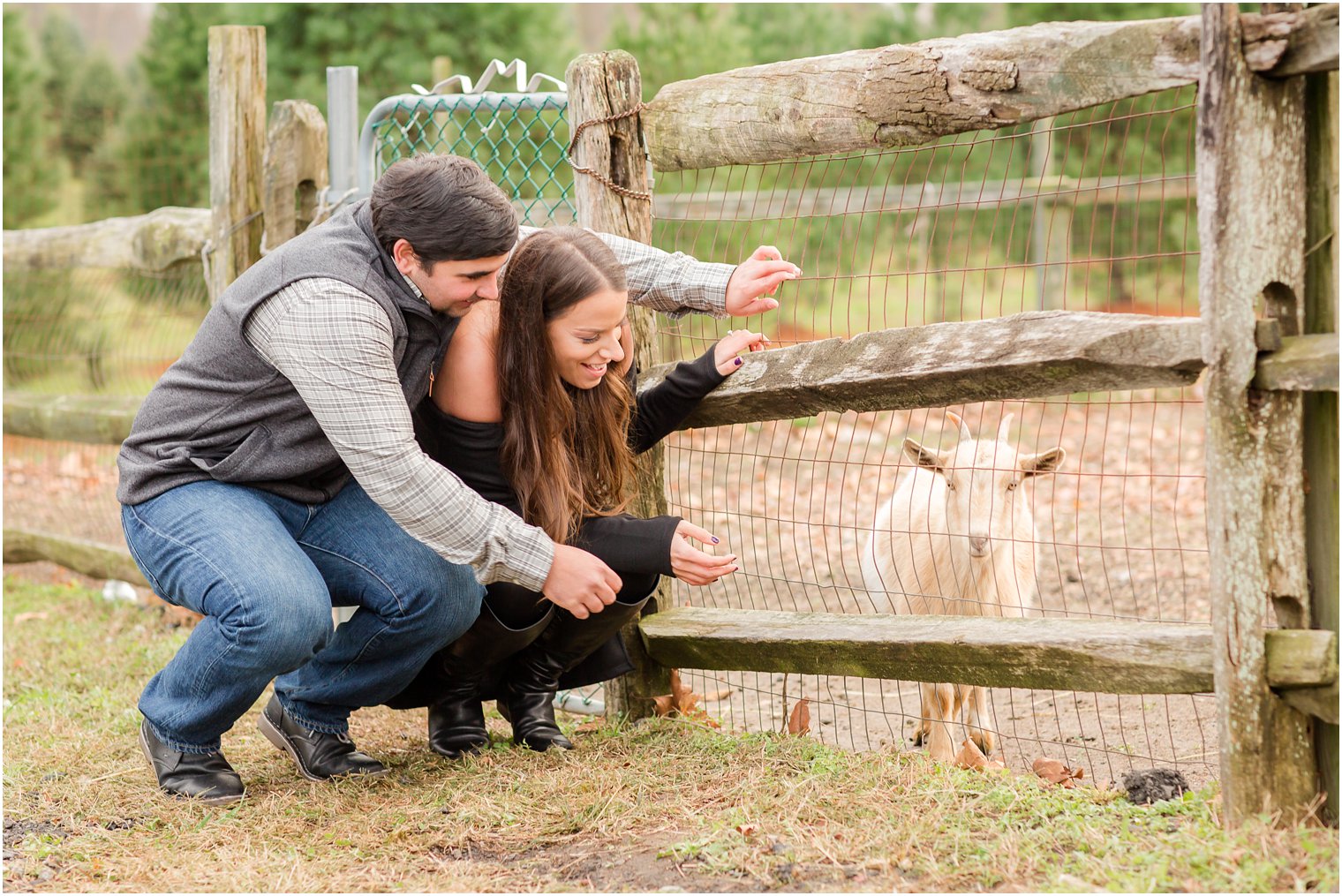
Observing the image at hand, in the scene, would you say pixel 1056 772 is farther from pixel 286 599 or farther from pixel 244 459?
pixel 244 459

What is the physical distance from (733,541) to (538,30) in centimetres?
687

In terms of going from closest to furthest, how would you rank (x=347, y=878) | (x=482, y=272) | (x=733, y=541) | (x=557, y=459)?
(x=347, y=878)
(x=482, y=272)
(x=557, y=459)
(x=733, y=541)

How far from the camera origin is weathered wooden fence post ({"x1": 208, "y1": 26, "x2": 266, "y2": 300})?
5.30 meters

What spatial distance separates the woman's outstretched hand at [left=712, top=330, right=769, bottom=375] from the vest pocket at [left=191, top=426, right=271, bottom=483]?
1.29 meters

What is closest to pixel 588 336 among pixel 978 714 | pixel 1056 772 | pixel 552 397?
pixel 552 397

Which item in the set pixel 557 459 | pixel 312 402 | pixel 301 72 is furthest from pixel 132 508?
pixel 301 72

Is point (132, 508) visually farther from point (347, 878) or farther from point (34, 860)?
point (347, 878)

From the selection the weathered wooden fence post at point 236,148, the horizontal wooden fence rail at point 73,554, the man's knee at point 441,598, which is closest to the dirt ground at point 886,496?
the horizontal wooden fence rail at point 73,554

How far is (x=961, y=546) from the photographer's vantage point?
464cm

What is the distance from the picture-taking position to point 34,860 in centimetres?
308

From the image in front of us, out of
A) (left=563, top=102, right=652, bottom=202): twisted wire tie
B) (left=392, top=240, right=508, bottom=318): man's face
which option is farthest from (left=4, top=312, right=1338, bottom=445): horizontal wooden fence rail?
(left=392, top=240, right=508, bottom=318): man's face

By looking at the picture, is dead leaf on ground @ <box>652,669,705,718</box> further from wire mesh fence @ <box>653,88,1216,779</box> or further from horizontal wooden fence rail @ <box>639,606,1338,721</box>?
wire mesh fence @ <box>653,88,1216,779</box>

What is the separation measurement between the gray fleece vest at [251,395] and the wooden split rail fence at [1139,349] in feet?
2.92

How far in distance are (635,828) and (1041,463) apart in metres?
2.07
